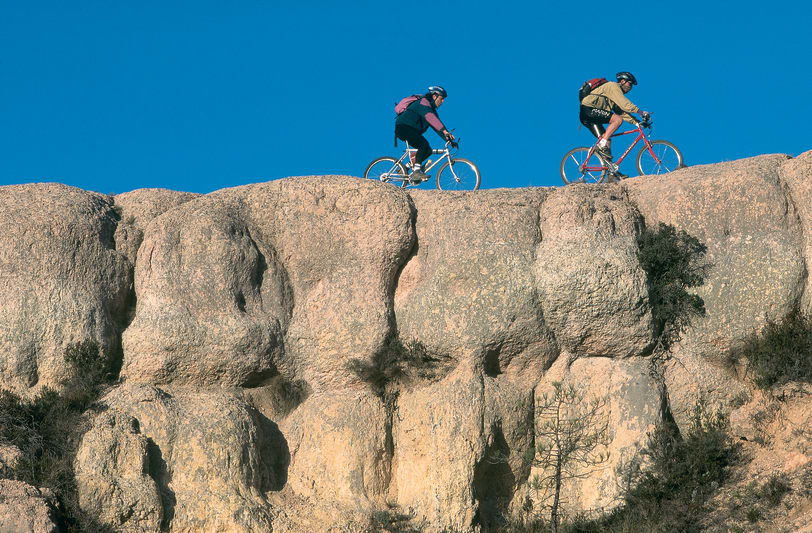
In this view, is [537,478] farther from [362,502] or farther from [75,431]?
[75,431]

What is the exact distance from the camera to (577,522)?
60.3 ft

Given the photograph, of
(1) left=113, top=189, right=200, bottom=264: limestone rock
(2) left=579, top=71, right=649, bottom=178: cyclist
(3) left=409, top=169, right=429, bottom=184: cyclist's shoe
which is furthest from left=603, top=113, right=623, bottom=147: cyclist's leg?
(1) left=113, top=189, right=200, bottom=264: limestone rock

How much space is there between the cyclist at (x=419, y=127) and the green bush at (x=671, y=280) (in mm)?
4699

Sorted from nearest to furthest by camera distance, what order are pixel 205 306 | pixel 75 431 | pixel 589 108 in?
pixel 75 431, pixel 205 306, pixel 589 108

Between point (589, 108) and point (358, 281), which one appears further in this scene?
point (589, 108)

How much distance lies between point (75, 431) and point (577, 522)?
7616 mm

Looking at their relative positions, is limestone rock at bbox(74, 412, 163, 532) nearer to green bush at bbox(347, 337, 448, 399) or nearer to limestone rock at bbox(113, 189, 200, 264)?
limestone rock at bbox(113, 189, 200, 264)

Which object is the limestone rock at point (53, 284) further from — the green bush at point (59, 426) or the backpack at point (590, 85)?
the backpack at point (590, 85)

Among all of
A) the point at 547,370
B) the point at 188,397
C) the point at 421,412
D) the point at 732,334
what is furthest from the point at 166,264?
the point at 732,334

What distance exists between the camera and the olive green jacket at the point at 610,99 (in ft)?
72.5

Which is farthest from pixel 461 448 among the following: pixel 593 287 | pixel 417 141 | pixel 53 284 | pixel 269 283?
pixel 53 284

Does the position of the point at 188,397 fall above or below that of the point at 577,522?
above

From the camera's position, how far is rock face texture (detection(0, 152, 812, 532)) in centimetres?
1862

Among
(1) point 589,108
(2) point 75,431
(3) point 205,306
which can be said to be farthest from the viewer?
(1) point 589,108
